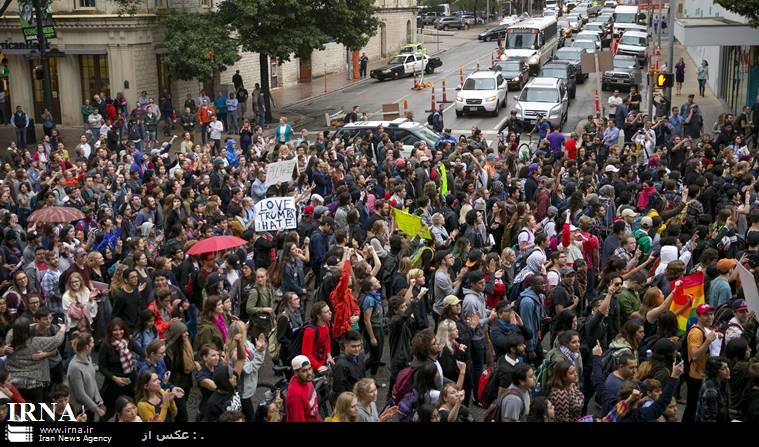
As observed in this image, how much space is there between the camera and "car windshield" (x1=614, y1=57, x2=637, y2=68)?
1550 inches

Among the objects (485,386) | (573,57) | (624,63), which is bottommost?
(485,386)

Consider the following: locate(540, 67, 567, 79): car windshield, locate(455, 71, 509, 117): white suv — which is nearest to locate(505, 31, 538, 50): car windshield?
locate(540, 67, 567, 79): car windshield

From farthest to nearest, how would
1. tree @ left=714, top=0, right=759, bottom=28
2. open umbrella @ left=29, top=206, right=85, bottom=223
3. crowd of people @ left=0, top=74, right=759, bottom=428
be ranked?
tree @ left=714, top=0, right=759, bottom=28 < open umbrella @ left=29, top=206, right=85, bottom=223 < crowd of people @ left=0, top=74, right=759, bottom=428

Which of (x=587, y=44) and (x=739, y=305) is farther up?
(x=587, y=44)

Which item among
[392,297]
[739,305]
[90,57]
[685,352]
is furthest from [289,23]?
[685,352]

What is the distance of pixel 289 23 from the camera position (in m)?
35.0

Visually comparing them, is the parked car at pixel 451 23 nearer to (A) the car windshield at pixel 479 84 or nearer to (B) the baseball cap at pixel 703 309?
(A) the car windshield at pixel 479 84

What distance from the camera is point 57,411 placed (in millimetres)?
7434

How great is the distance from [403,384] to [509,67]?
3470 cm

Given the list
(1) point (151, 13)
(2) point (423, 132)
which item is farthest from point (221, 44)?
(2) point (423, 132)

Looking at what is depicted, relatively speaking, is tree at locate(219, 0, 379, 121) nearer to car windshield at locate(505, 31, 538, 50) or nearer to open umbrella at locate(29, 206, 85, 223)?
car windshield at locate(505, 31, 538, 50)

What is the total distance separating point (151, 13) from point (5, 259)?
24.8m

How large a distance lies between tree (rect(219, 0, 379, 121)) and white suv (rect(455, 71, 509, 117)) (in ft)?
16.0

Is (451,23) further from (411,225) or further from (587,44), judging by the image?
(411,225)
